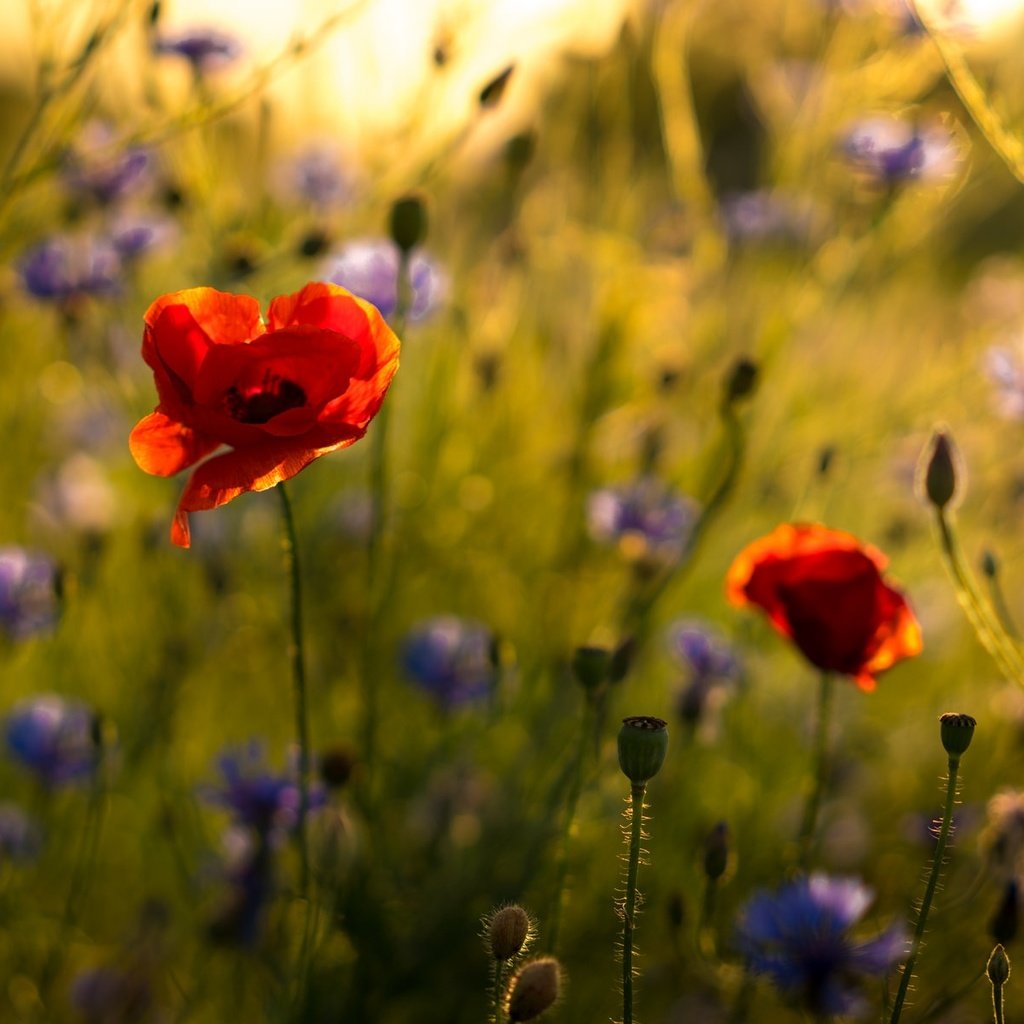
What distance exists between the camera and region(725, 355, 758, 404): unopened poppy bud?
50.1 inches

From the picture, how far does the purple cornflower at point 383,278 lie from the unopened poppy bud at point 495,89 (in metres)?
0.21

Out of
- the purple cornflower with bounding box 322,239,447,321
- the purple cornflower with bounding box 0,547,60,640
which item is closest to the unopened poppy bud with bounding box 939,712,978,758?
the purple cornflower with bounding box 322,239,447,321

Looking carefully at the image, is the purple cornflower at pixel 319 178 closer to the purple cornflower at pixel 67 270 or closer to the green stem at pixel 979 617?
the purple cornflower at pixel 67 270

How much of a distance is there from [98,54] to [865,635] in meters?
0.87

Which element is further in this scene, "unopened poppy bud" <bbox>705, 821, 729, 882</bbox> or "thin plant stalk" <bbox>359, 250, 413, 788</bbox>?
"thin plant stalk" <bbox>359, 250, 413, 788</bbox>

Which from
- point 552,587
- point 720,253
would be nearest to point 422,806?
point 552,587

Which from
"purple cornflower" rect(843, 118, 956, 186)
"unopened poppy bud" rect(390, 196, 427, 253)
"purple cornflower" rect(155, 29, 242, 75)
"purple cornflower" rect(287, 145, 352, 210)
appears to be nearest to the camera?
"unopened poppy bud" rect(390, 196, 427, 253)

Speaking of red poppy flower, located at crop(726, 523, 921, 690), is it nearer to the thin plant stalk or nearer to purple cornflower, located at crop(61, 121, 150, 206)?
the thin plant stalk

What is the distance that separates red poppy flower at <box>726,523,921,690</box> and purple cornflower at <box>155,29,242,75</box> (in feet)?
3.72

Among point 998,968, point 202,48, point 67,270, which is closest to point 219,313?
point 998,968

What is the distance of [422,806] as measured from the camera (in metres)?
1.57

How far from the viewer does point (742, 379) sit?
128cm

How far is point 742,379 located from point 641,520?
39 cm

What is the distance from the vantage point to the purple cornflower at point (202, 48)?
179 centimetres
